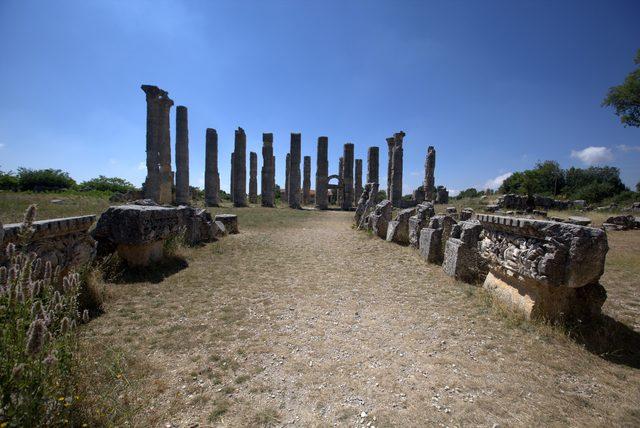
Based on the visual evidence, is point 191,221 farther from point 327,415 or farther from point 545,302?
point 545,302

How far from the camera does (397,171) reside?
90.7 ft

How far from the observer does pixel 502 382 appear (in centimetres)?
288

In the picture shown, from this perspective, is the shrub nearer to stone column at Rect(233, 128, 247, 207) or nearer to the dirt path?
the dirt path

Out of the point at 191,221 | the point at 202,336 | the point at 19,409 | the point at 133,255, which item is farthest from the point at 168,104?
the point at 19,409

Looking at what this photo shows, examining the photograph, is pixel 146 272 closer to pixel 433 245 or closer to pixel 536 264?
pixel 433 245

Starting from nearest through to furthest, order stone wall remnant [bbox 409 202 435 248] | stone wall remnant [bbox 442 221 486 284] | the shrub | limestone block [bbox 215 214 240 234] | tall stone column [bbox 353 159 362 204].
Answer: the shrub, stone wall remnant [bbox 442 221 486 284], stone wall remnant [bbox 409 202 435 248], limestone block [bbox 215 214 240 234], tall stone column [bbox 353 159 362 204]

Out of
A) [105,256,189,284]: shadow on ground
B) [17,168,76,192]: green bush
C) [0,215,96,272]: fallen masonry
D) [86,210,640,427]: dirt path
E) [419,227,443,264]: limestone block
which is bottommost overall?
[86,210,640,427]: dirt path

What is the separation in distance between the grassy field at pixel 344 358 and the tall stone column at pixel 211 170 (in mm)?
22025

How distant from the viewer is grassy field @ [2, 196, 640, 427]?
8.18ft

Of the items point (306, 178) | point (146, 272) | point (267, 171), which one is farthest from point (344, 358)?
point (306, 178)

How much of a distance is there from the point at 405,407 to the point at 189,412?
5.99ft

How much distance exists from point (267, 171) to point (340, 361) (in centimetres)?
2682

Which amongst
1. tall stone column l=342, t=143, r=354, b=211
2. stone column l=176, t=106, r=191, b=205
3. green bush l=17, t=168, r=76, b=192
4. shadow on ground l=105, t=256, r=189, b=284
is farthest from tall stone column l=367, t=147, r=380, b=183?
green bush l=17, t=168, r=76, b=192

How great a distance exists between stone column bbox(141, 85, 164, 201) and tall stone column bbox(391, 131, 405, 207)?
19334 mm
